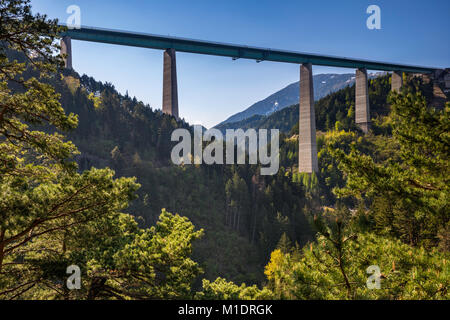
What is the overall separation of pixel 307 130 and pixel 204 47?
84.3 feet

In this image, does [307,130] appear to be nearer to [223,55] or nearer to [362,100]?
[223,55]

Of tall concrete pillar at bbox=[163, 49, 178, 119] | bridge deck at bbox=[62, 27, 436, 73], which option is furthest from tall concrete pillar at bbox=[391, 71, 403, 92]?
tall concrete pillar at bbox=[163, 49, 178, 119]

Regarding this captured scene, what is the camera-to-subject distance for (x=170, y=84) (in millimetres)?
52719

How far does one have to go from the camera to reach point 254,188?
2518 inches

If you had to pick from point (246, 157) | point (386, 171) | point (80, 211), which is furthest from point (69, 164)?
point (246, 157)

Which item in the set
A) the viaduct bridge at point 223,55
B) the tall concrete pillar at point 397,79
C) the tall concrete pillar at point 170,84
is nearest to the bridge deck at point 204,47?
the viaduct bridge at point 223,55

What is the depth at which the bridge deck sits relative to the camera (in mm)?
45188

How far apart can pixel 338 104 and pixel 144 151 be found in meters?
86.6

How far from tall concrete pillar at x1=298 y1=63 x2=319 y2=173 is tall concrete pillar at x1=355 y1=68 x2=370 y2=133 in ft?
67.9

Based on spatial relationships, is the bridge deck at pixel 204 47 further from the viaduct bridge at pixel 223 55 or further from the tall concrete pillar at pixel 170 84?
the tall concrete pillar at pixel 170 84

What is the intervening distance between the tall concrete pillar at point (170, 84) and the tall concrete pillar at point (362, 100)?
1865 inches

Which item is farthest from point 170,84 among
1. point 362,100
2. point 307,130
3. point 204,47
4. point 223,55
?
point 362,100

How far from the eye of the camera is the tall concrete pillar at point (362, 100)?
70.7 meters

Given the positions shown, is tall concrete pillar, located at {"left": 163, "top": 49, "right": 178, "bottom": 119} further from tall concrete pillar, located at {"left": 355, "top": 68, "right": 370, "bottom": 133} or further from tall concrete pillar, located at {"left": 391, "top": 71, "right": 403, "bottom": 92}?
Result: tall concrete pillar, located at {"left": 391, "top": 71, "right": 403, "bottom": 92}
